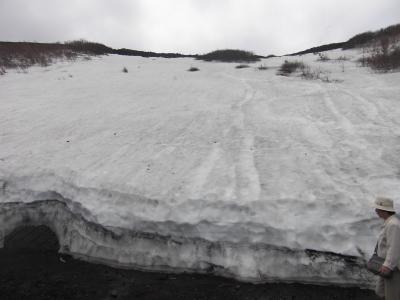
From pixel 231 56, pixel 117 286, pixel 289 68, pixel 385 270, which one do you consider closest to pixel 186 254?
pixel 117 286

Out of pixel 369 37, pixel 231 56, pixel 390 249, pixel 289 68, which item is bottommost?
pixel 390 249

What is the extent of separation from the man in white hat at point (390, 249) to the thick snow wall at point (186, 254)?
962 mm

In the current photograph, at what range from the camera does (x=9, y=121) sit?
1015cm

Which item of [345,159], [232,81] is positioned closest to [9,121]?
[232,81]

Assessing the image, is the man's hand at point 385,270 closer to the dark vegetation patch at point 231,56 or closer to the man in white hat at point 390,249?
the man in white hat at point 390,249

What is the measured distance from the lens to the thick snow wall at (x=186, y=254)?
17.1 feet

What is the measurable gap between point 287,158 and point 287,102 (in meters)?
3.40

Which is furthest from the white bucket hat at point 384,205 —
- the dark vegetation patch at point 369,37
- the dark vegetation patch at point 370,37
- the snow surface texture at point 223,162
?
the dark vegetation patch at point 370,37

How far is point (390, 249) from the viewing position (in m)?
4.06

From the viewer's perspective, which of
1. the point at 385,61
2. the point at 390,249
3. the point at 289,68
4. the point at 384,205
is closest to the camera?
the point at 390,249

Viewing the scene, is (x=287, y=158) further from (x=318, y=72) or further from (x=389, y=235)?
(x=318, y=72)

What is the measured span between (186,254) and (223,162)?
203 centimetres

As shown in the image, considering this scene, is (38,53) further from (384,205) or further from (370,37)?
(384,205)

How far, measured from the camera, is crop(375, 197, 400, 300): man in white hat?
159 inches
